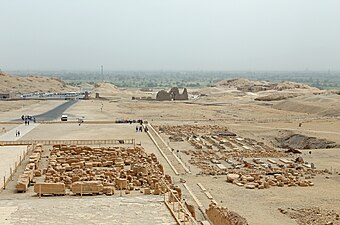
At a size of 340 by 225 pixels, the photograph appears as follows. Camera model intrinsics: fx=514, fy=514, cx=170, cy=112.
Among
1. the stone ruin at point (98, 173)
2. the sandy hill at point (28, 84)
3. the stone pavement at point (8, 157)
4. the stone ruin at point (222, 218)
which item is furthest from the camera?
the sandy hill at point (28, 84)

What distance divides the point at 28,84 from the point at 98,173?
331 feet

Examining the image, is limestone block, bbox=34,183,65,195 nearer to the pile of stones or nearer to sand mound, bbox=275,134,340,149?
the pile of stones

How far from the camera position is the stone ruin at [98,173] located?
53.3 ft

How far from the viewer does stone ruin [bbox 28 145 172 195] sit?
53.3ft

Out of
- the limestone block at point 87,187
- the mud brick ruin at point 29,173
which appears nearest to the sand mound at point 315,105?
the mud brick ruin at point 29,173

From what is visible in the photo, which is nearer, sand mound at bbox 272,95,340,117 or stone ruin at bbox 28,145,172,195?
stone ruin at bbox 28,145,172,195

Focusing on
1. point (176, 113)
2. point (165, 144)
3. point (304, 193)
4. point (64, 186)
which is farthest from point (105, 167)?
point (176, 113)

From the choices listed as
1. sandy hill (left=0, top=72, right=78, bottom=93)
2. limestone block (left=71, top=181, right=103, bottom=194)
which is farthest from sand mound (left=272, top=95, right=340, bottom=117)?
sandy hill (left=0, top=72, right=78, bottom=93)

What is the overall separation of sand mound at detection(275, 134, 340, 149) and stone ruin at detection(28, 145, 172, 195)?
15.3m

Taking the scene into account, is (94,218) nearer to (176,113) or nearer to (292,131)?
(292,131)

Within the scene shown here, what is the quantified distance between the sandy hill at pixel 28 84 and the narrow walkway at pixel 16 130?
2394 inches

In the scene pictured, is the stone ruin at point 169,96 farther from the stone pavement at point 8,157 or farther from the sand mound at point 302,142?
the stone pavement at point 8,157

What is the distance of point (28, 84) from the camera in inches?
4537

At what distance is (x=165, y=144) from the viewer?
3394 cm
